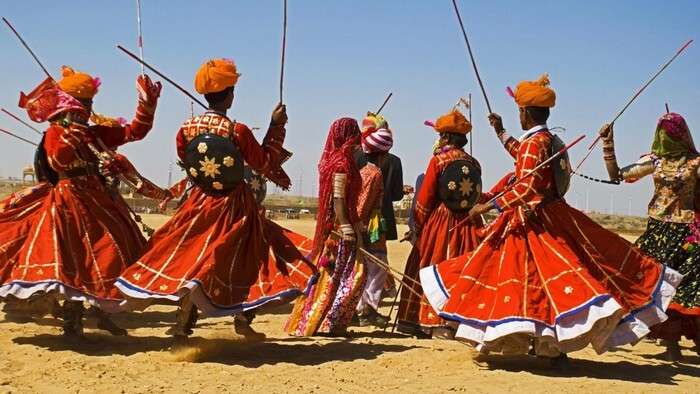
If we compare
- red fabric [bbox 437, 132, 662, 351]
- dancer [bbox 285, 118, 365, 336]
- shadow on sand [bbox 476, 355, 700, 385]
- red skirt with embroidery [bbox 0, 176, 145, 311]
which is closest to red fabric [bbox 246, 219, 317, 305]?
dancer [bbox 285, 118, 365, 336]

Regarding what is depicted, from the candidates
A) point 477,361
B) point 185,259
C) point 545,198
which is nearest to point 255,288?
point 185,259

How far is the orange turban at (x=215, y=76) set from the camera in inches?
271

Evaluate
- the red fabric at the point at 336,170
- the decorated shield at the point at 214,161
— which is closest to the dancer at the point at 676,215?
the red fabric at the point at 336,170

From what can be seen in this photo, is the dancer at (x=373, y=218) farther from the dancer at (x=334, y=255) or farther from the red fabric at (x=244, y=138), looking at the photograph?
the red fabric at (x=244, y=138)

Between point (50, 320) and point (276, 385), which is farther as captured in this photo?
point (50, 320)

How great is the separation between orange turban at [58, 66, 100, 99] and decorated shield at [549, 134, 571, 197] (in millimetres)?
3884

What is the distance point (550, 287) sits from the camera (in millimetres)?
6320

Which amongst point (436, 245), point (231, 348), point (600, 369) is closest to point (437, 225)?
point (436, 245)

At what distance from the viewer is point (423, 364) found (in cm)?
696

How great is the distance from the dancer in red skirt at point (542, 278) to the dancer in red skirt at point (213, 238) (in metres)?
1.40

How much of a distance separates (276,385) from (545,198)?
2429 millimetres

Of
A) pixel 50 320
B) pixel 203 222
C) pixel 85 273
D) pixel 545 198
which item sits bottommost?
pixel 50 320

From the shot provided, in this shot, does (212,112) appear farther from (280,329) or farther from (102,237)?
(280,329)

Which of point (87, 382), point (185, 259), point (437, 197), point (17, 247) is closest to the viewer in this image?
point (87, 382)
